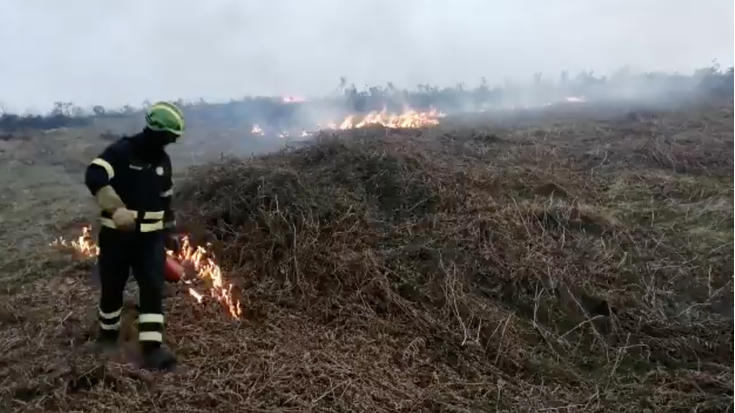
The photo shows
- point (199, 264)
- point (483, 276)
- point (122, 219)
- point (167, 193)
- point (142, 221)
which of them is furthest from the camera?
point (199, 264)

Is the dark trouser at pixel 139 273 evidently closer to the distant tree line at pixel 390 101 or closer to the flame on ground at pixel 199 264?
the flame on ground at pixel 199 264

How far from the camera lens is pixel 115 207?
13.2ft

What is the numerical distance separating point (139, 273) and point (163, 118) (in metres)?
1.23

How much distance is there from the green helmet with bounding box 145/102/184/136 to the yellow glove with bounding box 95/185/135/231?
56 cm

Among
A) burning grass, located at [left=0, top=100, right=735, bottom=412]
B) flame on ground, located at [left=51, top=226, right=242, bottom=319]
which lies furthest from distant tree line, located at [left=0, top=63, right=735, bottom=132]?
flame on ground, located at [left=51, top=226, right=242, bottom=319]

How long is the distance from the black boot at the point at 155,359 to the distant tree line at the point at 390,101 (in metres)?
14.0

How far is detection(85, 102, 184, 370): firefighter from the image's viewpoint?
4160mm

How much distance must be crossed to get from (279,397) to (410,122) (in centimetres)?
1274

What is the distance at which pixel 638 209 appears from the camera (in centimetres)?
738

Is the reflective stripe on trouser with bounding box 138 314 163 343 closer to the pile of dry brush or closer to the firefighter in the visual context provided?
the firefighter

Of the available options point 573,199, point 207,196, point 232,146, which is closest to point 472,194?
point 573,199

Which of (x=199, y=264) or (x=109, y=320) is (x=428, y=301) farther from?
(x=109, y=320)

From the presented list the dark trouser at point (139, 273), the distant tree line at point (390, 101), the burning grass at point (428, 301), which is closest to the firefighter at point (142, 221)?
the dark trouser at point (139, 273)

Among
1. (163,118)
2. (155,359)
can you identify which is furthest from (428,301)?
(163,118)
